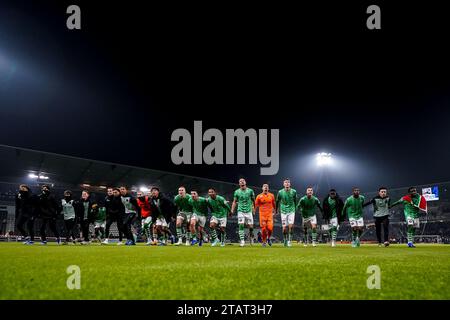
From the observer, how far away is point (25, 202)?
11992 mm

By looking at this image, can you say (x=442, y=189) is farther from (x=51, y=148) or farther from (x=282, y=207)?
(x=51, y=148)

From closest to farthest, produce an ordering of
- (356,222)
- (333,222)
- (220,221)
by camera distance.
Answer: (356,222)
(220,221)
(333,222)

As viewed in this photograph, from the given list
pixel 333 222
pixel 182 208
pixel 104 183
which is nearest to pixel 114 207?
pixel 182 208

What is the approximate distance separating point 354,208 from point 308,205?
1733 mm

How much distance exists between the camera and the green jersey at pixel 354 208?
13.1 metres

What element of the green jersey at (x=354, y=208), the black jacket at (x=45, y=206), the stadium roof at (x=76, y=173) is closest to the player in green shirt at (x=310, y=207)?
the green jersey at (x=354, y=208)

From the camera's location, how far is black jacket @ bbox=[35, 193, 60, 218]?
40.3 ft

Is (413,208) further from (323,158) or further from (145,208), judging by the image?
(323,158)

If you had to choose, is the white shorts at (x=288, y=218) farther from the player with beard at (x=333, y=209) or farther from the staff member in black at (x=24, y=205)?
the staff member in black at (x=24, y=205)

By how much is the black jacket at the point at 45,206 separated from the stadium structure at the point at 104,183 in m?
16.1

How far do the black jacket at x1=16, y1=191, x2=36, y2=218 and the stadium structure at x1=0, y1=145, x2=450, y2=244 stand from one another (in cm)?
1616

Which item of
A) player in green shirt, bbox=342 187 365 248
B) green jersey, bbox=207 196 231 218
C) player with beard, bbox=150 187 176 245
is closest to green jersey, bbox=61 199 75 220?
player with beard, bbox=150 187 176 245

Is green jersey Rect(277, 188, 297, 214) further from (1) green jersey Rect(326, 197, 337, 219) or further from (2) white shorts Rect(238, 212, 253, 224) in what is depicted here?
(1) green jersey Rect(326, 197, 337, 219)
